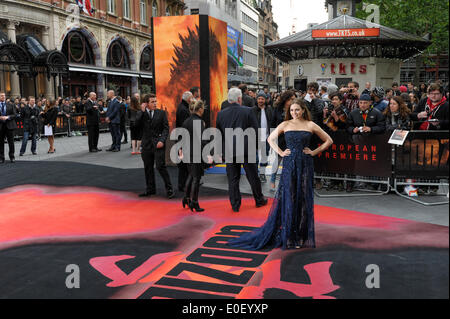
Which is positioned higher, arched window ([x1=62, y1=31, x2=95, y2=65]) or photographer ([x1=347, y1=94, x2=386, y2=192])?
arched window ([x1=62, y1=31, x2=95, y2=65])

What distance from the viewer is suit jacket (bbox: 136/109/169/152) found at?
807cm

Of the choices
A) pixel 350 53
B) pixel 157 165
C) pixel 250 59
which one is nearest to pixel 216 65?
pixel 157 165

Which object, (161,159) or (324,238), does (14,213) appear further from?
(324,238)

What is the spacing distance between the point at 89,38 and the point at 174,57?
2197 centimetres

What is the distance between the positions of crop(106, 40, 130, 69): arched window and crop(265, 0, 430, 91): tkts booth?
13.6 metres

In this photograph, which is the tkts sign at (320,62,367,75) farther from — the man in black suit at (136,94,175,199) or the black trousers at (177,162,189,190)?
the man in black suit at (136,94,175,199)

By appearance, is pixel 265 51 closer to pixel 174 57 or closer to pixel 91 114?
pixel 91 114

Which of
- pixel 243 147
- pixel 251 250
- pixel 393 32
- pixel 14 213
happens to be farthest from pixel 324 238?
pixel 393 32

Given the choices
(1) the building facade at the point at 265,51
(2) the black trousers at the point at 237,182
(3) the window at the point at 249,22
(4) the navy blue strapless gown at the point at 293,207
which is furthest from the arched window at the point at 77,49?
(1) the building facade at the point at 265,51

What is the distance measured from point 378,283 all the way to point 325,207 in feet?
10.3

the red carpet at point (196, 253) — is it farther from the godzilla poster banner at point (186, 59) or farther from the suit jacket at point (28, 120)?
the suit jacket at point (28, 120)

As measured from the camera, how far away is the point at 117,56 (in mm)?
34688

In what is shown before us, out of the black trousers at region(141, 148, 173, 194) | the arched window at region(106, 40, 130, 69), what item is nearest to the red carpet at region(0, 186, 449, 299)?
the black trousers at region(141, 148, 173, 194)

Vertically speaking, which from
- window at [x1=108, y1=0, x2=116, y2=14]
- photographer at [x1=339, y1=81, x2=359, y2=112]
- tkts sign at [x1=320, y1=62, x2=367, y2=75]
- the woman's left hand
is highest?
window at [x1=108, y1=0, x2=116, y2=14]
